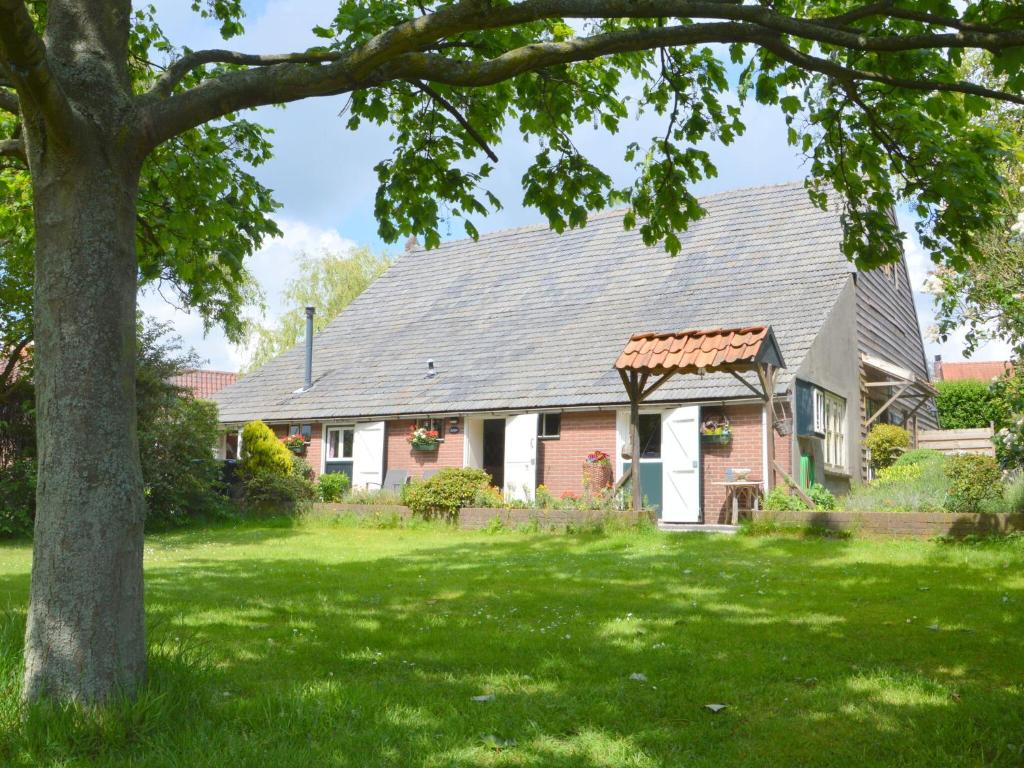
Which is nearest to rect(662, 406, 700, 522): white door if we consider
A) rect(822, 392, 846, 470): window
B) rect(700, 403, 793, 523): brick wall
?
rect(700, 403, 793, 523): brick wall

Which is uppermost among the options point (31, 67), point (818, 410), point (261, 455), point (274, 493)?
point (31, 67)

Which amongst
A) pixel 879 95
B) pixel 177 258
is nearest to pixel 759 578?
pixel 879 95

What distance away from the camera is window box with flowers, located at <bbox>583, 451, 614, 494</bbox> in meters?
19.0

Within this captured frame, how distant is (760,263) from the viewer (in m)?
A: 21.2

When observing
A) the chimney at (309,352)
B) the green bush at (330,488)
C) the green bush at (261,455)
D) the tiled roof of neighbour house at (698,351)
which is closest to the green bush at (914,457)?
the tiled roof of neighbour house at (698,351)

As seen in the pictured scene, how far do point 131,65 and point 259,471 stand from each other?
43.7 feet

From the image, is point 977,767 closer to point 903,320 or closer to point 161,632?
point 161,632

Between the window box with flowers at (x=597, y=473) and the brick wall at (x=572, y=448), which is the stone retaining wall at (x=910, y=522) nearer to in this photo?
the window box with flowers at (x=597, y=473)

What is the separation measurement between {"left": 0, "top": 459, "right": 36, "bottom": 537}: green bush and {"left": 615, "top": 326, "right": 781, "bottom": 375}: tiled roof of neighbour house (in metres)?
11.1

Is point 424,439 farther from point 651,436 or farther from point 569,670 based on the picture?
point 569,670

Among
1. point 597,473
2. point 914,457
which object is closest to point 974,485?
point 597,473

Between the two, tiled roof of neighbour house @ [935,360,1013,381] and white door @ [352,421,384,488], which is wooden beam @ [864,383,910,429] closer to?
white door @ [352,421,384,488]

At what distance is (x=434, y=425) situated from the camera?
2164 centimetres

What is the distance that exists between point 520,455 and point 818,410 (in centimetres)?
658
